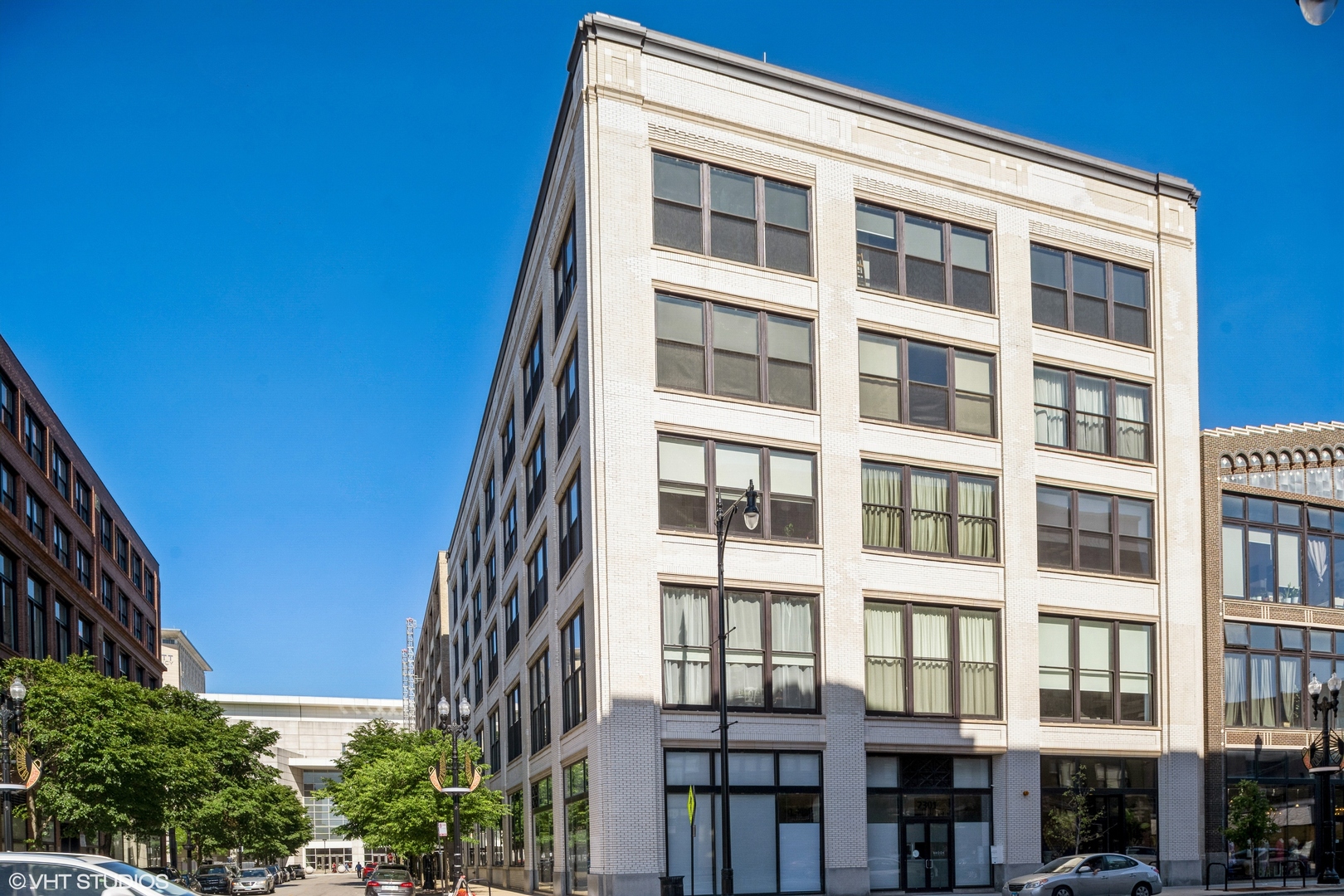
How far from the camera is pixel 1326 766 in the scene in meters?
37.3

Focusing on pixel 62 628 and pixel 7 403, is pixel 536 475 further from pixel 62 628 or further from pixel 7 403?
pixel 62 628

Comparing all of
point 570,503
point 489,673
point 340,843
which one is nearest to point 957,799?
point 570,503

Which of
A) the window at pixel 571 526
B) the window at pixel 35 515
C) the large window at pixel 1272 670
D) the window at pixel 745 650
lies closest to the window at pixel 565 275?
the window at pixel 571 526

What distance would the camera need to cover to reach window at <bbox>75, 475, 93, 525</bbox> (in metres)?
71.4

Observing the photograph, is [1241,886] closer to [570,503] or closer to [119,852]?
[570,503]

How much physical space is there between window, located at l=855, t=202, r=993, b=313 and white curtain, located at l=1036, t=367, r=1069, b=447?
9.27ft

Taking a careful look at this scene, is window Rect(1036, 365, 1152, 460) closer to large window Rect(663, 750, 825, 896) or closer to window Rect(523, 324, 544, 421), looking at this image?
large window Rect(663, 750, 825, 896)

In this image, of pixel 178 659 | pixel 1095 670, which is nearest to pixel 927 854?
pixel 1095 670

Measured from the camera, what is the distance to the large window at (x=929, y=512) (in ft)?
115

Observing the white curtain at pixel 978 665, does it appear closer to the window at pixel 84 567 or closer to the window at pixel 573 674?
the window at pixel 573 674

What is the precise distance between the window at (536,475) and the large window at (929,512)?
11.6 meters

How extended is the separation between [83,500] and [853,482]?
54.5 m

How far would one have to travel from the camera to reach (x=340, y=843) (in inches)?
7244

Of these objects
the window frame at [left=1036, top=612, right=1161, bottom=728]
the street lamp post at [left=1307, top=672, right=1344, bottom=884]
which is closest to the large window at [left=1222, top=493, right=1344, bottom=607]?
the street lamp post at [left=1307, top=672, right=1344, bottom=884]
